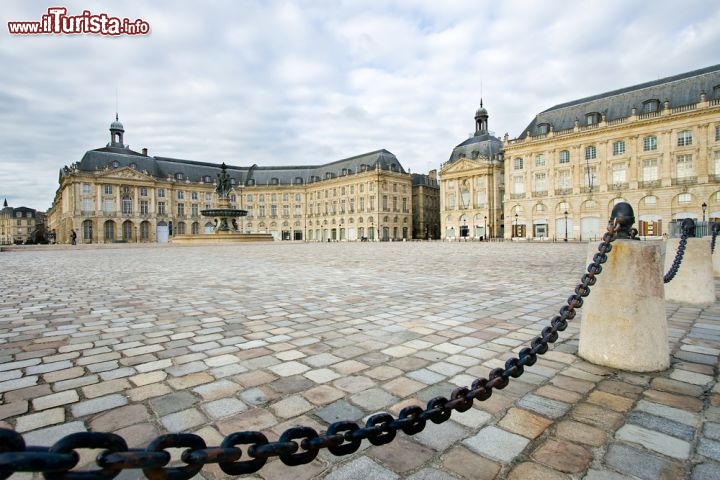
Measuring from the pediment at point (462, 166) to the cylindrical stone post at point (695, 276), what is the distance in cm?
5931

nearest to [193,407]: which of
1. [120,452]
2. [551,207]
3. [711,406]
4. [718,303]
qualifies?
[120,452]

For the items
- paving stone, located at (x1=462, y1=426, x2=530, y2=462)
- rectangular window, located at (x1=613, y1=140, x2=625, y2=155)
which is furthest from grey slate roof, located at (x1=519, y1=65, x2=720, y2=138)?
paving stone, located at (x1=462, y1=426, x2=530, y2=462)

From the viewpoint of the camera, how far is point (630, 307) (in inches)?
126

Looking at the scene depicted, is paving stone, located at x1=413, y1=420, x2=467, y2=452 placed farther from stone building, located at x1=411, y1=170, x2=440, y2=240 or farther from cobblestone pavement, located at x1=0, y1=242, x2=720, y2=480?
stone building, located at x1=411, y1=170, x2=440, y2=240

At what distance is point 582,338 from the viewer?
3576 mm

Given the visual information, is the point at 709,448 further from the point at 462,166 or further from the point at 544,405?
the point at 462,166

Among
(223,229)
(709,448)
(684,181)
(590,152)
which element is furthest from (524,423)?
(590,152)

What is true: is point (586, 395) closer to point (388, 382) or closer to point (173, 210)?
point (388, 382)

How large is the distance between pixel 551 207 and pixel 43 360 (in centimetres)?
5558

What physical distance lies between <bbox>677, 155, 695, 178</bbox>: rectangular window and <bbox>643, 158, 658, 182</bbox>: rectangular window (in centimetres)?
202

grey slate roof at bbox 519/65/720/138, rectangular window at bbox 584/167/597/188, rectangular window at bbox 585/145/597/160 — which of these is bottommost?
rectangular window at bbox 584/167/597/188

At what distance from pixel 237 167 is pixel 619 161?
7357cm

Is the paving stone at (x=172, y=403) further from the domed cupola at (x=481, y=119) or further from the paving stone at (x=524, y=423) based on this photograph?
the domed cupola at (x=481, y=119)

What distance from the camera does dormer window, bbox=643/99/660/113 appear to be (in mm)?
44250
